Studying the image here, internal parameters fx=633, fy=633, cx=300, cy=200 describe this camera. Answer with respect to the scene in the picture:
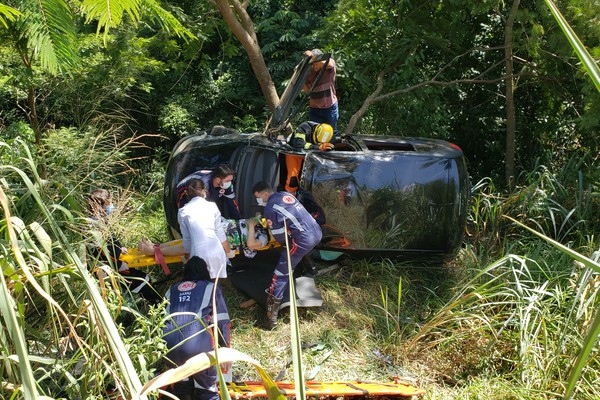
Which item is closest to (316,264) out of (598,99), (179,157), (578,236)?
(179,157)

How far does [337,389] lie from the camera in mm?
4172

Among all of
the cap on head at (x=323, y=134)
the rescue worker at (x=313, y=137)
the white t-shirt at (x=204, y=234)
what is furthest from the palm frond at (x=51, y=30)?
the cap on head at (x=323, y=134)

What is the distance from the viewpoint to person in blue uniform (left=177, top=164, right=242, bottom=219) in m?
5.55

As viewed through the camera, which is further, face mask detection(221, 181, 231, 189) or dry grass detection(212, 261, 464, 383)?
face mask detection(221, 181, 231, 189)

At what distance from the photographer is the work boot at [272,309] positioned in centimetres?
508

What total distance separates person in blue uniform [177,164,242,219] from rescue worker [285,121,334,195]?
596 mm

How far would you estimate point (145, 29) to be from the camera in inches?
385

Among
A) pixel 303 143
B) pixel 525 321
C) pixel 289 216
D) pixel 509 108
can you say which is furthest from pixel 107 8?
pixel 509 108

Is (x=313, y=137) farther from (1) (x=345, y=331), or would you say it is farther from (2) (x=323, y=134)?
(1) (x=345, y=331)

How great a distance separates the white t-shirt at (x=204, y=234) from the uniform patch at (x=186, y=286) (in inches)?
9.8

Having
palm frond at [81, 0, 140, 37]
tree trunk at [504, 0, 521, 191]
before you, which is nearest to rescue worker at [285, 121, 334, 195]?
tree trunk at [504, 0, 521, 191]

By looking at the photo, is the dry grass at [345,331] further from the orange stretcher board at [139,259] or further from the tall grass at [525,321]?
the orange stretcher board at [139,259]

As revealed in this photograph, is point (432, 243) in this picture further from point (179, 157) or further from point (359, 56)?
point (359, 56)

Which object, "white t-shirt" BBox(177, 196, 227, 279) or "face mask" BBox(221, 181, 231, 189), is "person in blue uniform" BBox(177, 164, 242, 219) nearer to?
"face mask" BBox(221, 181, 231, 189)
